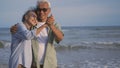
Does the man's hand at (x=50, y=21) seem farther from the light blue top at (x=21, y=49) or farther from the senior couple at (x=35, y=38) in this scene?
the light blue top at (x=21, y=49)

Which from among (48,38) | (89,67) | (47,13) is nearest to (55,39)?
(48,38)

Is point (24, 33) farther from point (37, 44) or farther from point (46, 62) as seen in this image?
point (46, 62)

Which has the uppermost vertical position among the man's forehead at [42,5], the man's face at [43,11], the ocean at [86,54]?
the man's forehead at [42,5]

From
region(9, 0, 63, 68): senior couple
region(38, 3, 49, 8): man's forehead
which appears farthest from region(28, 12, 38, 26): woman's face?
region(38, 3, 49, 8): man's forehead

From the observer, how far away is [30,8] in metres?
3.74

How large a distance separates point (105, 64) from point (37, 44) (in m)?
8.29

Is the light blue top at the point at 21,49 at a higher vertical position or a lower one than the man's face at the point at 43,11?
lower

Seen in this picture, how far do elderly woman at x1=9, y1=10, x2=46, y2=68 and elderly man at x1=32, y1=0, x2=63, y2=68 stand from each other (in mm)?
80

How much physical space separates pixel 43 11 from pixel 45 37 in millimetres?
309

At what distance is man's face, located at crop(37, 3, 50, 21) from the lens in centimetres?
371

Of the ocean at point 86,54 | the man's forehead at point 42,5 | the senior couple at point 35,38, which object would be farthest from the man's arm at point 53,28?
the ocean at point 86,54

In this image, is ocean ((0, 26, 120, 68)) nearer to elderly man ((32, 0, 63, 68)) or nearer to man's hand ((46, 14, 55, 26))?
elderly man ((32, 0, 63, 68))

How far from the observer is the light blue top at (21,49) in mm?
3625

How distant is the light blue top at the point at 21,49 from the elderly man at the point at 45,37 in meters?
0.08
